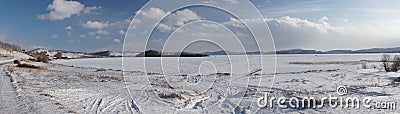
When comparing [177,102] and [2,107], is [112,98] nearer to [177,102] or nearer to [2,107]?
[177,102]

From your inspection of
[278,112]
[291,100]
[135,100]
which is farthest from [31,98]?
[291,100]

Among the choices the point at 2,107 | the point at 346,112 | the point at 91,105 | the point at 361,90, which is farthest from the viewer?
the point at 361,90

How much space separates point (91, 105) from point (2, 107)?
115 inches

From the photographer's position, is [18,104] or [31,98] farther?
[31,98]

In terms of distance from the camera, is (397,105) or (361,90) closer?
(397,105)

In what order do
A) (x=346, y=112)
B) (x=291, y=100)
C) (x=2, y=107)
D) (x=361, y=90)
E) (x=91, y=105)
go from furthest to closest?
(x=361, y=90)
(x=291, y=100)
(x=91, y=105)
(x=2, y=107)
(x=346, y=112)

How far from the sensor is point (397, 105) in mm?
10789

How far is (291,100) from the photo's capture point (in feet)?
40.8

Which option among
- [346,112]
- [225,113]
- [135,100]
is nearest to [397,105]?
[346,112]

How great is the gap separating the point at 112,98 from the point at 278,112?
716cm

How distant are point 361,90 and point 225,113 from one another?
8.45 meters

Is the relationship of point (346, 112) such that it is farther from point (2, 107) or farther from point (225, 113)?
point (2, 107)

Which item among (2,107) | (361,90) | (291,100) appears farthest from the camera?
(361,90)

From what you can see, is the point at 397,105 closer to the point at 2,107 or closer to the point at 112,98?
the point at 112,98
